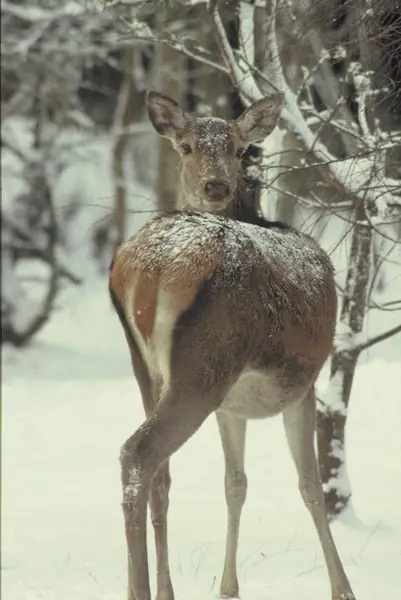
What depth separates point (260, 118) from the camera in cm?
461

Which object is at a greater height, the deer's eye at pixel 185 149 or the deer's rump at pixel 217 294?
the deer's eye at pixel 185 149

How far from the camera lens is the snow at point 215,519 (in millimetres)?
4605

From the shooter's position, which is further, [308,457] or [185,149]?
[185,149]

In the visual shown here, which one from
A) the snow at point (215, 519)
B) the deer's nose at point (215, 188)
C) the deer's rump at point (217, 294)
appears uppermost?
the deer's nose at point (215, 188)

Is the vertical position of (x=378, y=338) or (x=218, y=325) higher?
(x=218, y=325)

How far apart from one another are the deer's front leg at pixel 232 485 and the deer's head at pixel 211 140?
0.93 meters

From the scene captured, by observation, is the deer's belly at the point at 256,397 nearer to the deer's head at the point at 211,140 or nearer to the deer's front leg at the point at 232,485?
the deer's front leg at the point at 232,485

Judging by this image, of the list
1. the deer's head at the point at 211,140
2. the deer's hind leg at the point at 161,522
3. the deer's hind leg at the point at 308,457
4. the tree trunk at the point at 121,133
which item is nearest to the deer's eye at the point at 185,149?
the deer's head at the point at 211,140

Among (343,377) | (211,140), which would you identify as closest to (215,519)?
(343,377)

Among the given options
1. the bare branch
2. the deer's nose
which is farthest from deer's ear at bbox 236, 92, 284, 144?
the bare branch

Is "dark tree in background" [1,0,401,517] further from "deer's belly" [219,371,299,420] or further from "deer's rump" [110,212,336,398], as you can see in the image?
"deer's belly" [219,371,299,420]

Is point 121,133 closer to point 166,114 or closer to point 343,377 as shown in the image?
point 343,377

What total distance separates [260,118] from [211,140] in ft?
0.79

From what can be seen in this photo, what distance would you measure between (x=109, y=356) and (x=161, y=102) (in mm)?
11096
